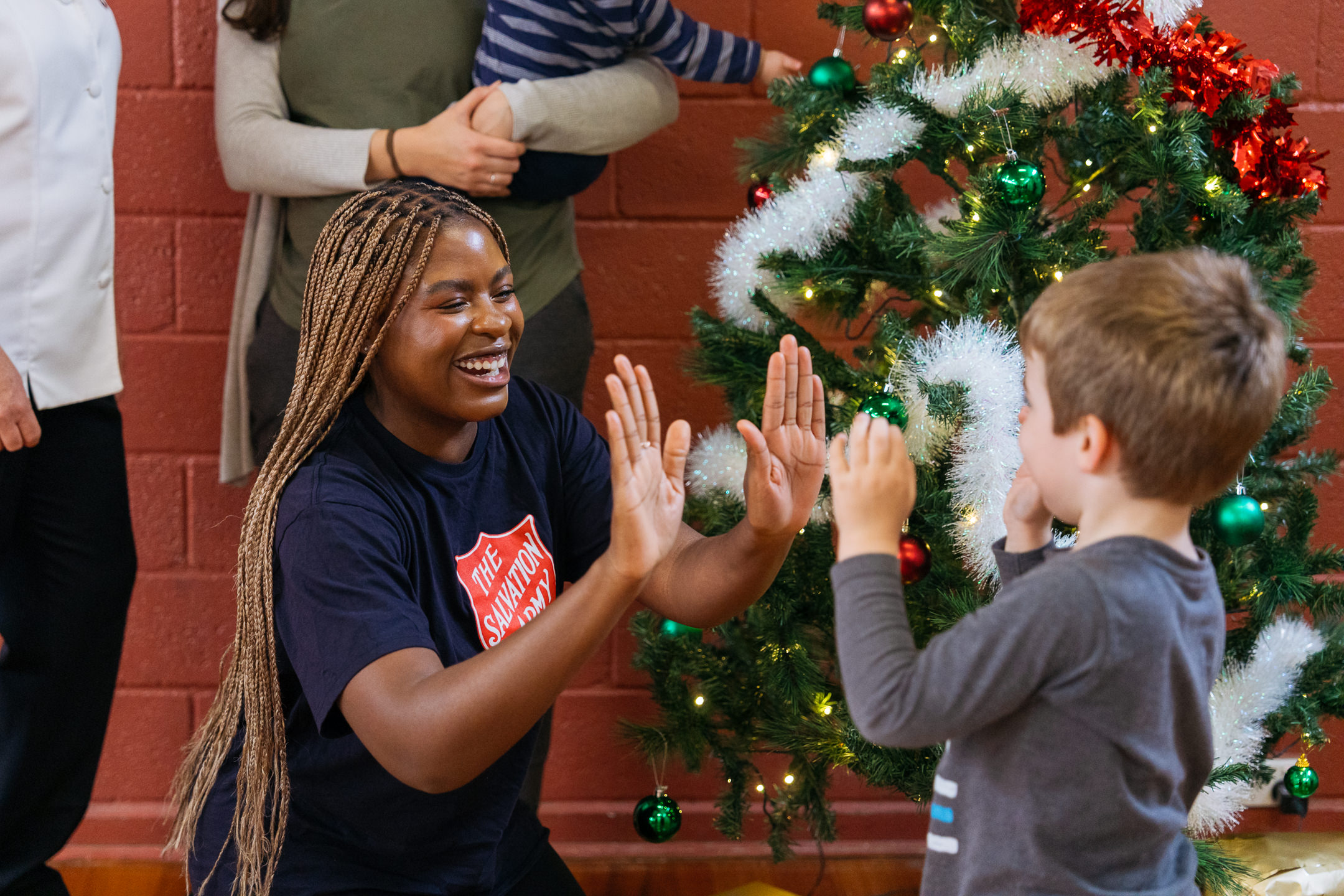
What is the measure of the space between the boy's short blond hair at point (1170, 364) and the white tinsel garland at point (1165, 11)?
66cm

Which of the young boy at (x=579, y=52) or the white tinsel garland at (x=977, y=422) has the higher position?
the young boy at (x=579, y=52)

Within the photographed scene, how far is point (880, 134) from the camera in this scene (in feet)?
4.68

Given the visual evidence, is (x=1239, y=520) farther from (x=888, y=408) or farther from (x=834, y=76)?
(x=834, y=76)

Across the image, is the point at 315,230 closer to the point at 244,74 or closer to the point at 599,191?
the point at 244,74

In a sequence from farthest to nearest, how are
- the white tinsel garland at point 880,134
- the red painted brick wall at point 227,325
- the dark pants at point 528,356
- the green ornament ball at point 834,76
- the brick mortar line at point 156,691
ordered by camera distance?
the brick mortar line at point 156,691 < the red painted brick wall at point 227,325 < the dark pants at point 528,356 < the green ornament ball at point 834,76 < the white tinsel garland at point 880,134

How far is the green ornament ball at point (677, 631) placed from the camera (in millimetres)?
1680

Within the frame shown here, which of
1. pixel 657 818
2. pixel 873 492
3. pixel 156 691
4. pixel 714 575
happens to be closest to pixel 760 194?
pixel 714 575

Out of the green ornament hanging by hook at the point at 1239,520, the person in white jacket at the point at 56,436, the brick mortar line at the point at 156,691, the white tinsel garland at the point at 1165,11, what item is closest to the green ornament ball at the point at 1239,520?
the green ornament hanging by hook at the point at 1239,520

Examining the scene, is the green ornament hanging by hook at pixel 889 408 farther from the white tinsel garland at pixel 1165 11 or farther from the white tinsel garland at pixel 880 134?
the white tinsel garland at pixel 1165 11

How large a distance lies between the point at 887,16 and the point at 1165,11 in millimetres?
323

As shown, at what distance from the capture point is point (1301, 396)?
4.72ft

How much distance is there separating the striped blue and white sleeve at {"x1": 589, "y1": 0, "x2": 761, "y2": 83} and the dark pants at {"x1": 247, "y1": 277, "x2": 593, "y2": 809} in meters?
0.35

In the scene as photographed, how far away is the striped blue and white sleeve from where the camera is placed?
1.60 meters

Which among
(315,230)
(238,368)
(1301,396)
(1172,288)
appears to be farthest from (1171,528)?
(238,368)
